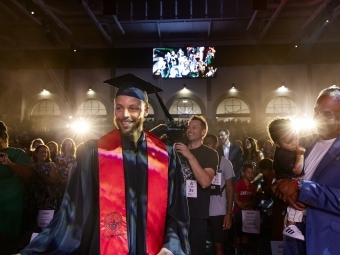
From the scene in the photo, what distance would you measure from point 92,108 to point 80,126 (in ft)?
5.72

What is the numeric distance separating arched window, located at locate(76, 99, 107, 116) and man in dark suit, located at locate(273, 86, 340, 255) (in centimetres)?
1587

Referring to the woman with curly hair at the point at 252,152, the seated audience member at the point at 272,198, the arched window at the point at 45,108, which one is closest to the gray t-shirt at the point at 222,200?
the seated audience member at the point at 272,198

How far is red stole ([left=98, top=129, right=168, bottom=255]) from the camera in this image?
6.16 ft

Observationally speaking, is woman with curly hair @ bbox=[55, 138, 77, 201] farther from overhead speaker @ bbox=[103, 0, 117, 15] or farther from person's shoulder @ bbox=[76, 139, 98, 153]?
overhead speaker @ bbox=[103, 0, 117, 15]

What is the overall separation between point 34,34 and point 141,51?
6.23m

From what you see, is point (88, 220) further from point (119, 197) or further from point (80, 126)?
point (80, 126)

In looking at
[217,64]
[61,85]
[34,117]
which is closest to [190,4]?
[217,64]

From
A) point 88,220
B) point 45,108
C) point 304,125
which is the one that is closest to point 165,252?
point 88,220

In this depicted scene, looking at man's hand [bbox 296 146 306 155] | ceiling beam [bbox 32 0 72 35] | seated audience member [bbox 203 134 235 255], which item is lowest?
seated audience member [bbox 203 134 235 255]

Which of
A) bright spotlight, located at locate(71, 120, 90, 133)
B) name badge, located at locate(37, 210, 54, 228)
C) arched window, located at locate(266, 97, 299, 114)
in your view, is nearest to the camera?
name badge, located at locate(37, 210, 54, 228)

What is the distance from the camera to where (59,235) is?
177cm

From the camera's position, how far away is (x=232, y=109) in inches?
667

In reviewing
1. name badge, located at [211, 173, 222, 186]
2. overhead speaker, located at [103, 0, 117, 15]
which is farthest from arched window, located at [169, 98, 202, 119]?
name badge, located at [211, 173, 222, 186]

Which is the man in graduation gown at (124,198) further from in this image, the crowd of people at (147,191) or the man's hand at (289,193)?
the man's hand at (289,193)
